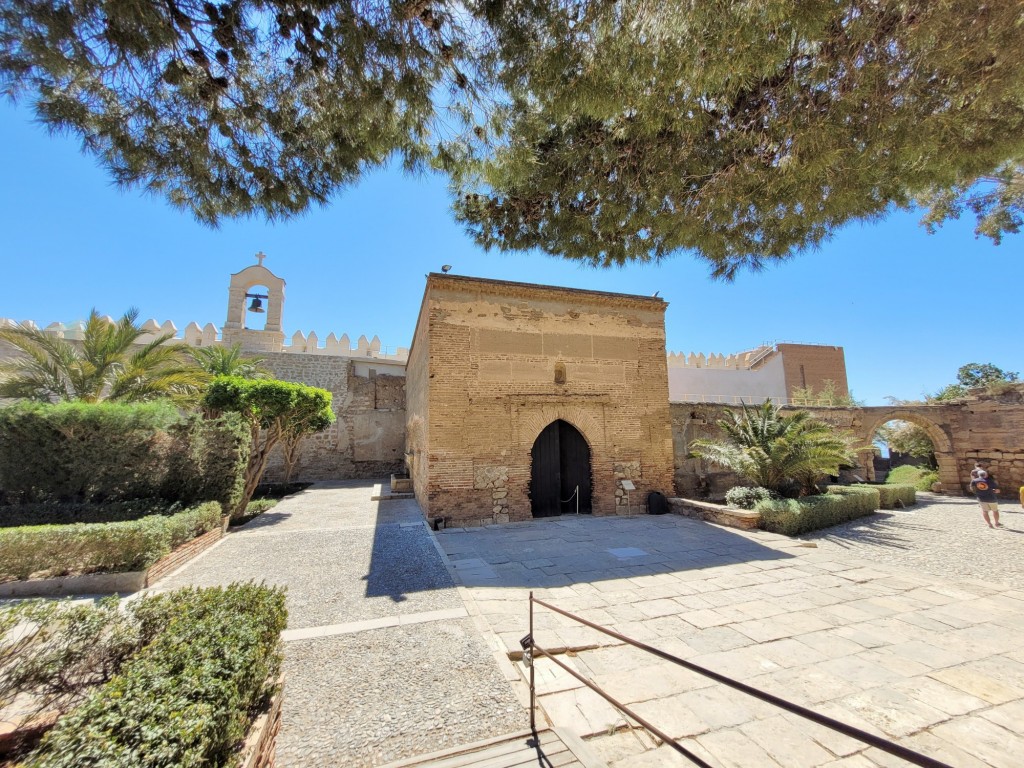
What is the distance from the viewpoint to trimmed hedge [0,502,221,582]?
554cm

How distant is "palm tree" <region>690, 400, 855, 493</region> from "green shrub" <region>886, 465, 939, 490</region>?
9592mm

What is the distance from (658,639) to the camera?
407 centimetres

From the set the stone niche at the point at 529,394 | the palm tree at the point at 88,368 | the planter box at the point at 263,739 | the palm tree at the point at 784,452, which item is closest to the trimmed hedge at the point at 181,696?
the planter box at the point at 263,739

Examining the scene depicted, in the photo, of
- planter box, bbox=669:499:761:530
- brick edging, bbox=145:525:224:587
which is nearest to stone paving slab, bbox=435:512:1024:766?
planter box, bbox=669:499:761:530

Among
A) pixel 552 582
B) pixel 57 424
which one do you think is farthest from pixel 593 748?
pixel 57 424

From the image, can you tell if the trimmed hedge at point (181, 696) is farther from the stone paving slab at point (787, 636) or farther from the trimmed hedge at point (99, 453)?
the trimmed hedge at point (99, 453)

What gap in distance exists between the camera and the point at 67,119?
3.35 meters

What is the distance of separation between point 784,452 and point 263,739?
1091 cm

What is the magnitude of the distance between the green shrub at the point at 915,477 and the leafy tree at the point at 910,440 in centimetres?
67

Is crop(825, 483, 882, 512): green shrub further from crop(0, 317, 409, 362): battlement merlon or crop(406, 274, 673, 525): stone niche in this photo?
crop(0, 317, 409, 362): battlement merlon

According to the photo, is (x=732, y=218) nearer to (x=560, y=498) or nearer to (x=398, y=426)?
(x=560, y=498)

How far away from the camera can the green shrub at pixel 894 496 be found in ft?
39.3

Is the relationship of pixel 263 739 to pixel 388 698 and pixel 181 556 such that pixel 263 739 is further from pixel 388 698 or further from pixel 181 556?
pixel 181 556

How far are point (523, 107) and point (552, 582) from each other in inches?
222
